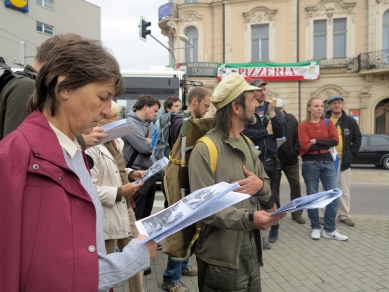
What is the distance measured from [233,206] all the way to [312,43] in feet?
73.8

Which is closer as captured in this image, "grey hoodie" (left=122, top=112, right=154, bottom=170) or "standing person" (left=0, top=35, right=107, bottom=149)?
"standing person" (left=0, top=35, right=107, bottom=149)

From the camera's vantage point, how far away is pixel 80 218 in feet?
3.52

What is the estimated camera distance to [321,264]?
14.3 feet

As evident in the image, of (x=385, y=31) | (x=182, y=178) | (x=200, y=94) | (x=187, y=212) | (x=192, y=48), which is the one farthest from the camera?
(x=192, y=48)

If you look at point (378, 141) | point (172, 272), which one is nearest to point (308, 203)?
point (172, 272)

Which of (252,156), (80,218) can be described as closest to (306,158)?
(252,156)

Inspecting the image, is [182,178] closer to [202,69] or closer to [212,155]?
[212,155]

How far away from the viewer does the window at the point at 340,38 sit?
22203mm

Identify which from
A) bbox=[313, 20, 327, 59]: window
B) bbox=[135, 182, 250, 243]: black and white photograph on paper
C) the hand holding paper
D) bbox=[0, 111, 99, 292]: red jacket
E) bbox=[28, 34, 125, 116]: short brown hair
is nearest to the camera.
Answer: bbox=[0, 111, 99, 292]: red jacket

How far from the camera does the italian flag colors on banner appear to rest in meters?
21.7

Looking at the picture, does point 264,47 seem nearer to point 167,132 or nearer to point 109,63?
point 167,132

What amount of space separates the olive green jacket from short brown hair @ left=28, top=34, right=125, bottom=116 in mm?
1096

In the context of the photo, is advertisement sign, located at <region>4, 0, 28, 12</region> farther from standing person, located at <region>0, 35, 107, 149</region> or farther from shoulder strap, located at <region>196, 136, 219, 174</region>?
shoulder strap, located at <region>196, 136, 219, 174</region>

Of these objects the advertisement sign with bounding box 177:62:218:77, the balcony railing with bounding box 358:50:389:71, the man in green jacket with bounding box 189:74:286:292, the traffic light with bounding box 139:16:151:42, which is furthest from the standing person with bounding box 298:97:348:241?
the balcony railing with bounding box 358:50:389:71
